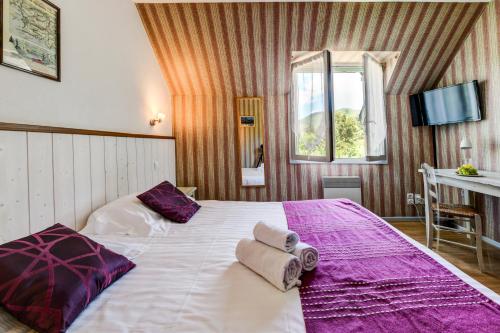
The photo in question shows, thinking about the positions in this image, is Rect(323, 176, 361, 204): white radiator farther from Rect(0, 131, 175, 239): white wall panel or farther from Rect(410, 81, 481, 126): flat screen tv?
Rect(0, 131, 175, 239): white wall panel

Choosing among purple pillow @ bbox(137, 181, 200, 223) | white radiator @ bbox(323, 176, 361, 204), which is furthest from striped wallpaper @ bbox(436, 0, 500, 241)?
purple pillow @ bbox(137, 181, 200, 223)

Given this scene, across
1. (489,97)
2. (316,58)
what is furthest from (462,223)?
(316,58)

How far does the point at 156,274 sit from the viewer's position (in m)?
1.16

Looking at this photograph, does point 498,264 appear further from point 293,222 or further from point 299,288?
point 299,288

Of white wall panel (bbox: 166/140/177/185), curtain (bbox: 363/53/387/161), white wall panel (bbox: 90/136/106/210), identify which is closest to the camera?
white wall panel (bbox: 90/136/106/210)

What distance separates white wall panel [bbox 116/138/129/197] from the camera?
2262 millimetres

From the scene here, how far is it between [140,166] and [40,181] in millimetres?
1184

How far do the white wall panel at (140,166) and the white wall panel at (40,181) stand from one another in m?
1.06

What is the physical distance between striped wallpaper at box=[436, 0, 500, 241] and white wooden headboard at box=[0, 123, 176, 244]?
3.65 m

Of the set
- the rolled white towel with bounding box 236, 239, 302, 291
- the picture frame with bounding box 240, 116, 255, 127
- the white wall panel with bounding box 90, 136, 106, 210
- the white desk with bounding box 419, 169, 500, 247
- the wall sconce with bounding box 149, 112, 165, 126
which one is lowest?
the rolled white towel with bounding box 236, 239, 302, 291

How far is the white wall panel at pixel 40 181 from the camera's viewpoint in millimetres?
1423

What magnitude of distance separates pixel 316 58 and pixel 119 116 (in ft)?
7.52

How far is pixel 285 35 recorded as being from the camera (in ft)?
10.2

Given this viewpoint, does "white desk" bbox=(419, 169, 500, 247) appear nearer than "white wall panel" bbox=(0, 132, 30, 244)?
No
